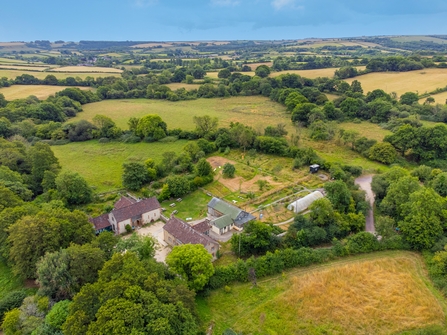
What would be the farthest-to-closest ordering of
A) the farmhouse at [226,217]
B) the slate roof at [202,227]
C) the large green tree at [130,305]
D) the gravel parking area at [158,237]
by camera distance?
the farmhouse at [226,217]
the slate roof at [202,227]
the gravel parking area at [158,237]
the large green tree at [130,305]

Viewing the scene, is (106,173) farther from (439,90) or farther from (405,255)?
(439,90)

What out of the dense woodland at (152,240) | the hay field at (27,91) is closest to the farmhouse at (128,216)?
the dense woodland at (152,240)

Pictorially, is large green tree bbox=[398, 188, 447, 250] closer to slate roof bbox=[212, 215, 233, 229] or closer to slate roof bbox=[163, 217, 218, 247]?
slate roof bbox=[212, 215, 233, 229]

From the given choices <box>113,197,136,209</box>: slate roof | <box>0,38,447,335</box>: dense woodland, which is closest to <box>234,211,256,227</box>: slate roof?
<box>0,38,447,335</box>: dense woodland

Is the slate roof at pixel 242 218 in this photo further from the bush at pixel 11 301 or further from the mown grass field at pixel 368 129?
the mown grass field at pixel 368 129

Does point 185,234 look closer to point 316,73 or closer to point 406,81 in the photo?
point 406,81

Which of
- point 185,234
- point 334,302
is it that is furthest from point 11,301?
point 334,302
